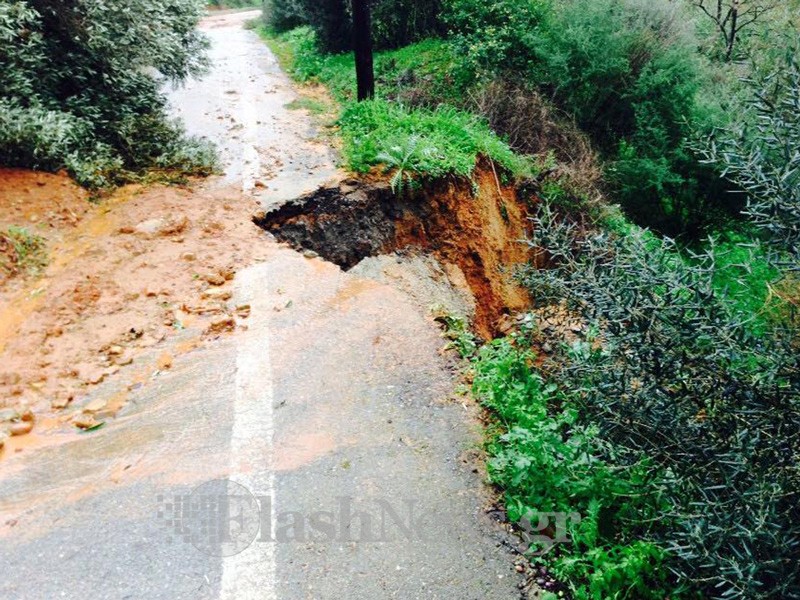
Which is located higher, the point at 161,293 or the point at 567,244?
the point at 567,244

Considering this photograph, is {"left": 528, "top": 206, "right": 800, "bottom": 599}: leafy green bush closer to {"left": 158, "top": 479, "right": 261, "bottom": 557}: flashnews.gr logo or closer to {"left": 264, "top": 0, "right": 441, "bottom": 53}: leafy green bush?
{"left": 158, "top": 479, "right": 261, "bottom": 557}: flashnews.gr logo

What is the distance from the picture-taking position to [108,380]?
463cm

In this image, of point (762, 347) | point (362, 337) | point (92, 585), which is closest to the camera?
point (762, 347)

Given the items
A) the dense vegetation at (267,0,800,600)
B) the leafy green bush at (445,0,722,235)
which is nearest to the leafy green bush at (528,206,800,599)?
the dense vegetation at (267,0,800,600)

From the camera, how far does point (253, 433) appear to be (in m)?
3.99

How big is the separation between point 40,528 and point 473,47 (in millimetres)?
10909

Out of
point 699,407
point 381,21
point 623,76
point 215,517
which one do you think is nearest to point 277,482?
point 215,517

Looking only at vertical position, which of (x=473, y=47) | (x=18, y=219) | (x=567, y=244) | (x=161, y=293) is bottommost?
(x=161, y=293)

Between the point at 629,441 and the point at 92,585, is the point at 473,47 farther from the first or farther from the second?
Result: the point at 92,585

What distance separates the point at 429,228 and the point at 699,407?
504cm

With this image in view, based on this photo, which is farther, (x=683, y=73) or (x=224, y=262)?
(x=683, y=73)

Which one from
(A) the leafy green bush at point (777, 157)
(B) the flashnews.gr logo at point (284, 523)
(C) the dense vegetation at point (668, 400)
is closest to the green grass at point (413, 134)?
(C) the dense vegetation at point (668, 400)

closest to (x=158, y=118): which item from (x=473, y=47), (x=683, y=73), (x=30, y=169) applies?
(x=30, y=169)

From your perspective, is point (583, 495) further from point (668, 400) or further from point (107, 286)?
point (107, 286)
